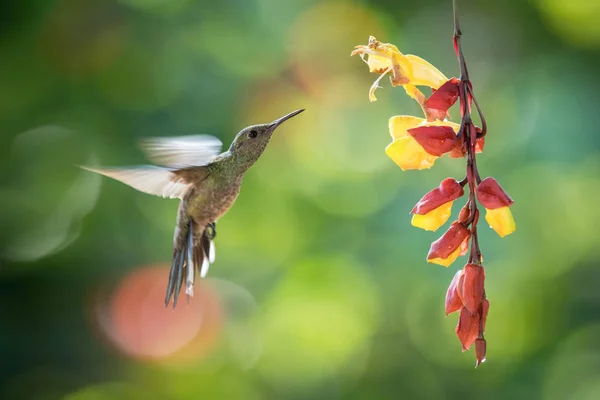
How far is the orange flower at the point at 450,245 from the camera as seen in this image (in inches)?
55.5

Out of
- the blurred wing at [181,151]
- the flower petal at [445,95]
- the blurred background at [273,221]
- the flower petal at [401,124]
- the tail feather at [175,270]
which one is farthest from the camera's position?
the blurred background at [273,221]

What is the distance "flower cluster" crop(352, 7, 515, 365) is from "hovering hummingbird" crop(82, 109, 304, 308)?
623 mm

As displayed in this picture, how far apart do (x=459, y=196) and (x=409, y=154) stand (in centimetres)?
13

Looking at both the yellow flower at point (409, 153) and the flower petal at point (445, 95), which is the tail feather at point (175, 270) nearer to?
the yellow flower at point (409, 153)

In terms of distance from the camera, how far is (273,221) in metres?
4.55

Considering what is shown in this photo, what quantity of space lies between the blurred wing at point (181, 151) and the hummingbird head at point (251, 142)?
119 mm

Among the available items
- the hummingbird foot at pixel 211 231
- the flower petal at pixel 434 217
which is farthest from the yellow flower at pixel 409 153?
the hummingbird foot at pixel 211 231

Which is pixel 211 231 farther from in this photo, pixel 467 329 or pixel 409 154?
pixel 467 329

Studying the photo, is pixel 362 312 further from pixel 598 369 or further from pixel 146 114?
pixel 146 114

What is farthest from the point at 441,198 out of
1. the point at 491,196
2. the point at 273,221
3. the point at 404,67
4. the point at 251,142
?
the point at 273,221

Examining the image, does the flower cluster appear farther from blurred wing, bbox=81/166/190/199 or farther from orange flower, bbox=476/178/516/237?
blurred wing, bbox=81/166/190/199

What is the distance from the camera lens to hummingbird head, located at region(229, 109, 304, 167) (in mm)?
2084

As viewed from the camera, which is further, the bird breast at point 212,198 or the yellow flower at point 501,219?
the bird breast at point 212,198

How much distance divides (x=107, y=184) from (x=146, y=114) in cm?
48
